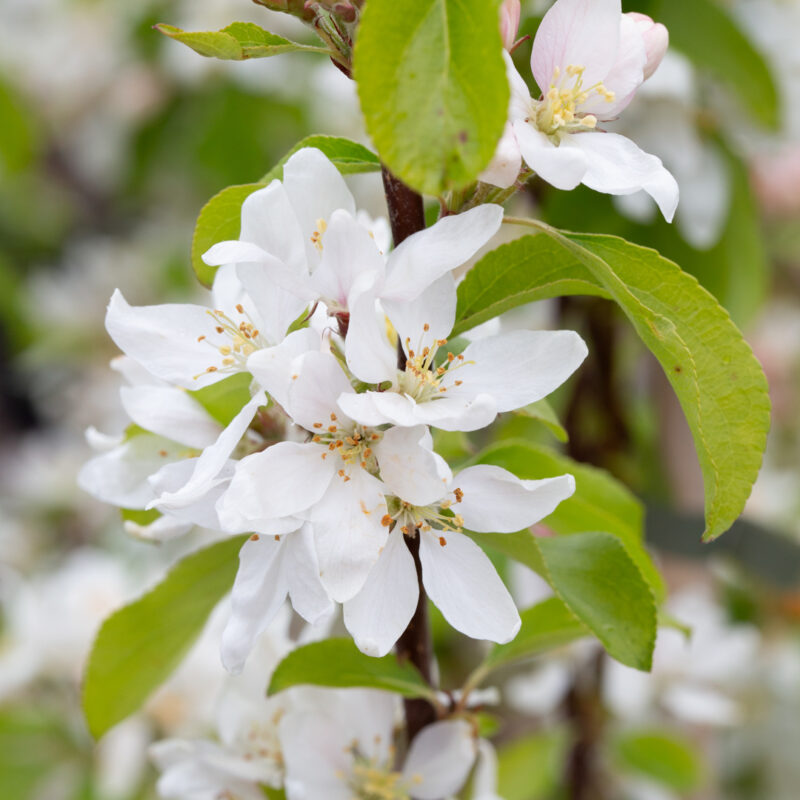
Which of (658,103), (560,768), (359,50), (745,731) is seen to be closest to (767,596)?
(745,731)


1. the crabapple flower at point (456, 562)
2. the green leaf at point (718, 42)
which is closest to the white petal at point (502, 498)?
the crabapple flower at point (456, 562)

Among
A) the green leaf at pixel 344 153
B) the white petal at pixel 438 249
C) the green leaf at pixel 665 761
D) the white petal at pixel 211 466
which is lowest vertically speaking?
the green leaf at pixel 665 761

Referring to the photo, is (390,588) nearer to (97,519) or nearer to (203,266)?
(203,266)

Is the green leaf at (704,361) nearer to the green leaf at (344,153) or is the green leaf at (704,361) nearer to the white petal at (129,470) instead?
the green leaf at (344,153)

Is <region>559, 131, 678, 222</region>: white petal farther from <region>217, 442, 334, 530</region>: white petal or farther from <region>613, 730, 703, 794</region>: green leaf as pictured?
<region>613, 730, 703, 794</region>: green leaf

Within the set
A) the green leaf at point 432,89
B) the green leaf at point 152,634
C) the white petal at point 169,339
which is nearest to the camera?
the green leaf at point 432,89

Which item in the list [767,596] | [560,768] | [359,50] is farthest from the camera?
[767,596]

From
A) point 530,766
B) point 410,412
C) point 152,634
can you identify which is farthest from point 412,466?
point 530,766
